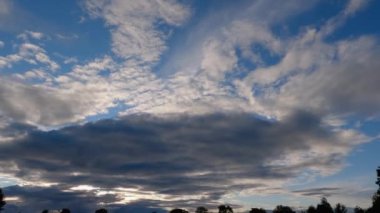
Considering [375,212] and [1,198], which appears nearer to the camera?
[375,212]

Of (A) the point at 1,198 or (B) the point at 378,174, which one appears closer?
(B) the point at 378,174

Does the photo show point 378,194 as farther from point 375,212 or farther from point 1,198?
point 1,198

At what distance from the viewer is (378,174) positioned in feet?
499

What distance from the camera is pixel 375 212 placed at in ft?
493

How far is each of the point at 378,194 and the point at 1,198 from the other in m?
147

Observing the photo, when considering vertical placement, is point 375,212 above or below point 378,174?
below

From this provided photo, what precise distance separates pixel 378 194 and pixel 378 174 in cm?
768

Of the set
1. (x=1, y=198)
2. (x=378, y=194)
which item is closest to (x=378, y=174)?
(x=378, y=194)

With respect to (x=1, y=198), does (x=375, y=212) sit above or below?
below

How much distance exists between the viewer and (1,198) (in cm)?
19362

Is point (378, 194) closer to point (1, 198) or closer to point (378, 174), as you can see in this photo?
point (378, 174)

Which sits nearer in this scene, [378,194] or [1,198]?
[378,194]

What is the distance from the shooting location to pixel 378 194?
15475cm

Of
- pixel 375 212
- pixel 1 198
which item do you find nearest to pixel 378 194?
pixel 375 212
